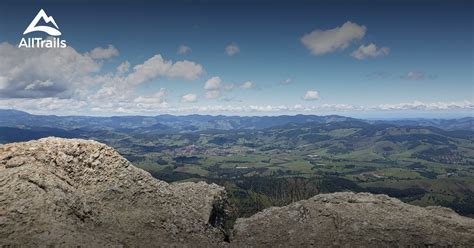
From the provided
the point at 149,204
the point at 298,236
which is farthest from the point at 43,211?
the point at 298,236

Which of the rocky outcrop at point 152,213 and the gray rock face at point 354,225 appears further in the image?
the gray rock face at point 354,225

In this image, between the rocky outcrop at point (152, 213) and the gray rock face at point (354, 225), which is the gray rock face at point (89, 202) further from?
the gray rock face at point (354, 225)

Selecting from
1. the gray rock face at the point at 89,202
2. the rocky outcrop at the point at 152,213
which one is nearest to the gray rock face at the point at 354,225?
the rocky outcrop at the point at 152,213

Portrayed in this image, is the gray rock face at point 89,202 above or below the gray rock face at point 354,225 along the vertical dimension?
above

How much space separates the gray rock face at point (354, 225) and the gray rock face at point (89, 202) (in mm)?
4790

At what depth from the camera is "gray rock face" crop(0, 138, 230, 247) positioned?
83.1ft

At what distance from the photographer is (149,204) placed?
108 ft

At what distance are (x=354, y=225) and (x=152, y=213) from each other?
17.9 meters

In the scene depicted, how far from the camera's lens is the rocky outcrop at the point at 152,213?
26.9 metres

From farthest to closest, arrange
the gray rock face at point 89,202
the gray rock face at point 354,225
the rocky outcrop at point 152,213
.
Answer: the gray rock face at point 354,225 < the rocky outcrop at point 152,213 < the gray rock face at point 89,202

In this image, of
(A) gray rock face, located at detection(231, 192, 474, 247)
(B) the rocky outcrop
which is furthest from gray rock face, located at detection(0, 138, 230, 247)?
(A) gray rock face, located at detection(231, 192, 474, 247)

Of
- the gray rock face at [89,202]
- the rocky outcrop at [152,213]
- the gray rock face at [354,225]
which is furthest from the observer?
the gray rock face at [354,225]

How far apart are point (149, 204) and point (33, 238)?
10.5m

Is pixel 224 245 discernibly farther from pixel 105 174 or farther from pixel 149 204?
pixel 105 174
